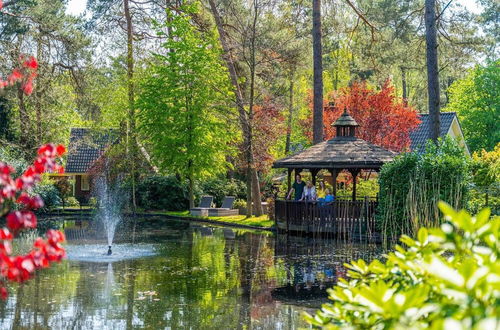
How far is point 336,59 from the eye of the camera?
4438 centimetres

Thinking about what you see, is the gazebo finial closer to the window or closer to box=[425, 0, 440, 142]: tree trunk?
box=[425, 0, 440, 142]: tree trunk

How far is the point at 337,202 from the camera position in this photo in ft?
70.6

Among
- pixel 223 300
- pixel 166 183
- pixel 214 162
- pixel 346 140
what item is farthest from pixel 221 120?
pixel 223 300

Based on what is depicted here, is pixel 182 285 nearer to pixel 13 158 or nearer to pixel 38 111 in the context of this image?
pixel 13 158

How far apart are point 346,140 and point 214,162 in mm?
9249

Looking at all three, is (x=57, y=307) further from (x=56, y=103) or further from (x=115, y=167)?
(x=115, y=167)

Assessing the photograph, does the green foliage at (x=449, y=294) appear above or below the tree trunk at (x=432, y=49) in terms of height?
below

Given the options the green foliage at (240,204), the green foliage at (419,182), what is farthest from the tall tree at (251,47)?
the green foliage at (419,182)

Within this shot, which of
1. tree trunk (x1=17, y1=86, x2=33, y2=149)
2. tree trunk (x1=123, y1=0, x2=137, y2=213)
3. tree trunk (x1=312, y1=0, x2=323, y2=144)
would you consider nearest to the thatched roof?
tree trunk (x1=312, y1=0, x2=323, y2=144)

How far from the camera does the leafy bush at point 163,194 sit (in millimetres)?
34312

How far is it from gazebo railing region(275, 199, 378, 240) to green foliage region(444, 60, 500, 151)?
23.3m

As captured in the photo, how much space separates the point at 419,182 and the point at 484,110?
28322 millimetres

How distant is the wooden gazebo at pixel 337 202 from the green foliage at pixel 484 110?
21452 mm

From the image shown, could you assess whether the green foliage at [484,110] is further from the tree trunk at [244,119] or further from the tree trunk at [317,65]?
the tree trunk at [317,65]
